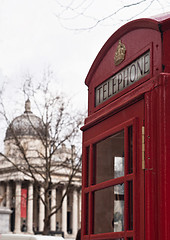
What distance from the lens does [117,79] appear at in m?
3.63

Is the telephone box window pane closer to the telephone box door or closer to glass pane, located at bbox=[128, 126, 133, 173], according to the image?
the telephone box door

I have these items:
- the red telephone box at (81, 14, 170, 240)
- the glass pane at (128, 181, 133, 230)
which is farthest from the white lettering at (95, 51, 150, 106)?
the glass pane at (128, 181, 133, 230)

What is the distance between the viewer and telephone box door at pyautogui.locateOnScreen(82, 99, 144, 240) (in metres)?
3.09

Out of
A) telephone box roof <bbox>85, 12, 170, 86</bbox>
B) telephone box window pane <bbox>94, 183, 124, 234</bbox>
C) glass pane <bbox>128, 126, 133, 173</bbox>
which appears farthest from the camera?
telephone box window pane <bbox>94, 183, 124, 234</bbox>

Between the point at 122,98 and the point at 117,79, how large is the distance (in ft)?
0.74

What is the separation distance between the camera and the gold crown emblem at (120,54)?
3592 millimetres

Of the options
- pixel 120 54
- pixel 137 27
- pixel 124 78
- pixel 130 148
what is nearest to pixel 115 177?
pixel 130 148

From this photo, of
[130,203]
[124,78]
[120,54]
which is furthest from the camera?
[120,54]

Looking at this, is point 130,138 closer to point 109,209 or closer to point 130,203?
point 130,203

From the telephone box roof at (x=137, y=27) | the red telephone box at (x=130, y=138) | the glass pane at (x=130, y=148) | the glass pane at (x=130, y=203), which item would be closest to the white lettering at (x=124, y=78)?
the red telephone box at (x=130, y=138)

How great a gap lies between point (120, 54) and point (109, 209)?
97 centimetres

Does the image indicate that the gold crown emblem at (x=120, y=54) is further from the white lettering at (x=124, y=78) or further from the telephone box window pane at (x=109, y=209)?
the telephone box window pane at (x=109, y=209)

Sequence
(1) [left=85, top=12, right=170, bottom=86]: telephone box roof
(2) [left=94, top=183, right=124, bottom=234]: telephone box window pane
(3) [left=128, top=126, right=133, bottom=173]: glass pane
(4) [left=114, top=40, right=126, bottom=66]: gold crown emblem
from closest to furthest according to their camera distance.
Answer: (1) [left=85, top=12, right=170, bottom=86]: telephone box roof, (3) [left=128, top=126, right=133, bottom=173]: glass pane, (2) [left=94, top=183, right=124, bottom=234]: telephone box window pane, (4) [left=114, top=40, right=126, bottom=66]: gold crown emblem

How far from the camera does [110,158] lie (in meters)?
3.67
